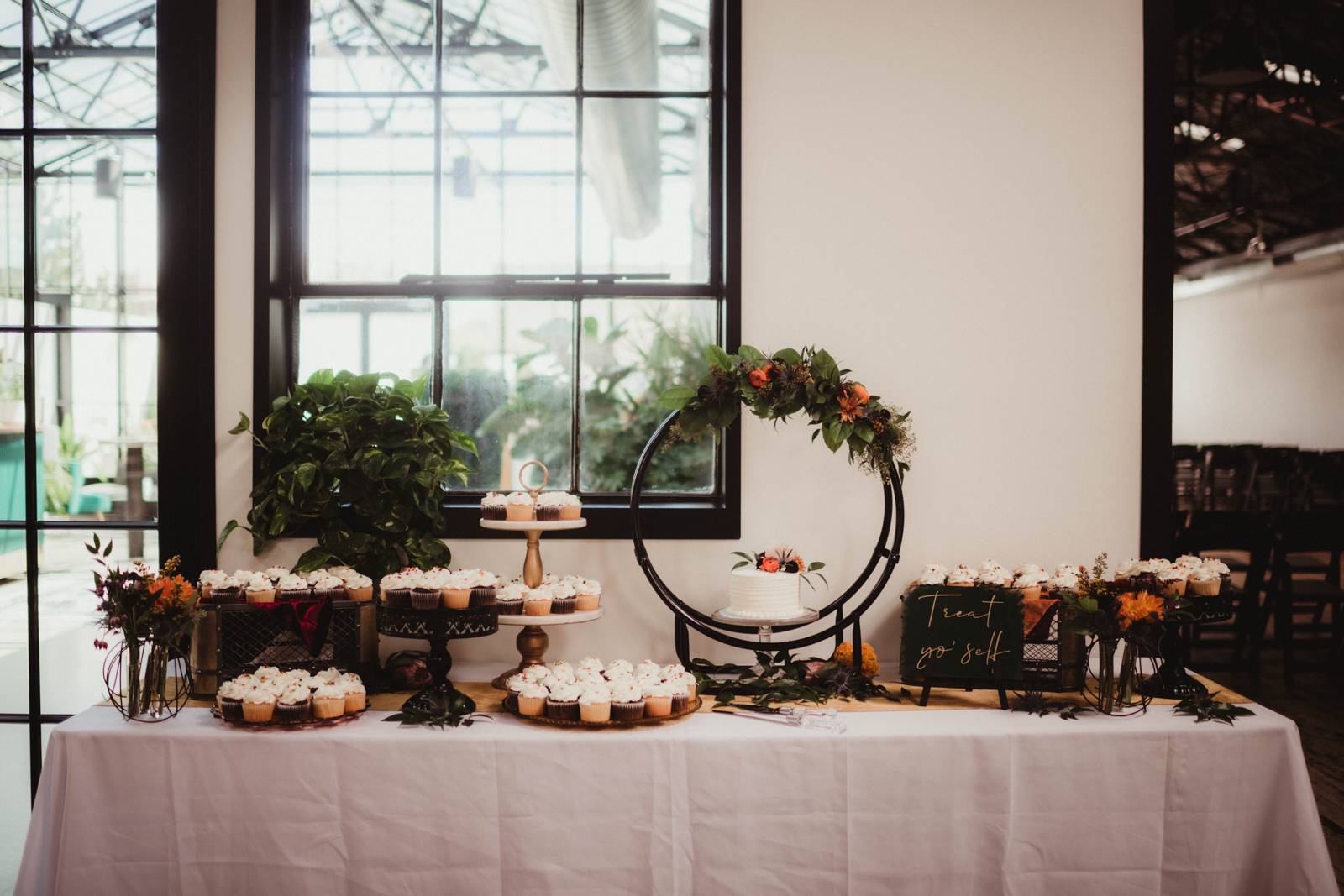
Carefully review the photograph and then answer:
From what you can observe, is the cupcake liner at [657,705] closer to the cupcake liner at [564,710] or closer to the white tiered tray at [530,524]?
the cupcake liner at [564,710]

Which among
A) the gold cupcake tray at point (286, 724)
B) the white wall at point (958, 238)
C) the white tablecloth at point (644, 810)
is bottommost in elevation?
the white tablecloth at point (644, 810)

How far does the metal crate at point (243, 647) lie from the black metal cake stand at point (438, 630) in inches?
6.7

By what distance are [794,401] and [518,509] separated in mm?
811

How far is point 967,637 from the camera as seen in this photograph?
2371mm

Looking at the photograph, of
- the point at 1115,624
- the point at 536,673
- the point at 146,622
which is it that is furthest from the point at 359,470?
the point at 1115,624

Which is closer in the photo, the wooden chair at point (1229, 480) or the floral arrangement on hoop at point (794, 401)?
the floral arrangement on hoop at point (794, 401)

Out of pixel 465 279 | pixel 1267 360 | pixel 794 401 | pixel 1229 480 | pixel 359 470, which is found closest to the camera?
pixel 794 401

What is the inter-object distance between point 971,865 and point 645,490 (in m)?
1.42

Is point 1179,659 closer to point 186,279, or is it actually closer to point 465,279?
point 465,279

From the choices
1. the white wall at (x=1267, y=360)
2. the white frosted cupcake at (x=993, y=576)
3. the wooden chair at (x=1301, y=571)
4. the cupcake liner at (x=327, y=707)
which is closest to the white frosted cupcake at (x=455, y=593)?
the cupcake liner at (x=327, y=707)

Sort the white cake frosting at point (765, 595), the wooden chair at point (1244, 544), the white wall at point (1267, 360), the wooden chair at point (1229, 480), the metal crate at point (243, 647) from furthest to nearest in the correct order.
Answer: the white wall at point (1267, 360)
the wooden chair at point (1229, 480)
the wooden chair at point (1244, 544)
the white cake frosting at point (765, 595)
the metal crate at point (243, 647)

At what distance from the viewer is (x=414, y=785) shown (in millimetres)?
2154

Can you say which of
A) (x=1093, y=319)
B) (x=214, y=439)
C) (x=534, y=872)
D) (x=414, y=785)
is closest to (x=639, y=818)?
(x=534, y=872)

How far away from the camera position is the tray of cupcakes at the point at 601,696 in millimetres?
2199
